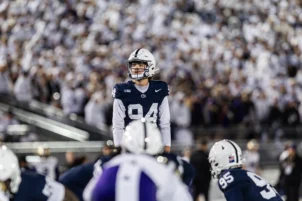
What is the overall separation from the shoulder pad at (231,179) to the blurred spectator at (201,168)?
7771mm

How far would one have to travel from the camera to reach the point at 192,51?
81.4 ft

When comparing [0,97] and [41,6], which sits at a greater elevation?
[41,6]

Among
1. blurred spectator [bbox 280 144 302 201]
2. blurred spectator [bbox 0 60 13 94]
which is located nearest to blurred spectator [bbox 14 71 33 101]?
blurred spectator [bbox 0 60 13 94]

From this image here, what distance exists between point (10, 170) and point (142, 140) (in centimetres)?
98

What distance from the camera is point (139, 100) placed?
30.0 ft

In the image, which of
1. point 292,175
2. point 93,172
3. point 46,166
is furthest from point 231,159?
point 292,175

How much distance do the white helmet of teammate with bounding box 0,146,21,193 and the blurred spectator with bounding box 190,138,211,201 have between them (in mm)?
9637

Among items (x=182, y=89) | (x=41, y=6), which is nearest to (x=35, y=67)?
(x=182, y=89)

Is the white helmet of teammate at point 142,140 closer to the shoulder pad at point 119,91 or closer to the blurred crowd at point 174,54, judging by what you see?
the shoulder pad at point 119,91

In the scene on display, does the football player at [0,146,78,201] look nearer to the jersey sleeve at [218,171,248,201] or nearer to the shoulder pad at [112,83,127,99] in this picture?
the jersey sleeve at [218,171,248,201]

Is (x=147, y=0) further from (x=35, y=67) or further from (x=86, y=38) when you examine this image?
(x=35, y=67)

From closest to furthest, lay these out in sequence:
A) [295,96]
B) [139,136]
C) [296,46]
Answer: [139,136]
[295,96]
[296,46]

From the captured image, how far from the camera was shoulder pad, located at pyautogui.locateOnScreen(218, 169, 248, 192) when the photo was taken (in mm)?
7699

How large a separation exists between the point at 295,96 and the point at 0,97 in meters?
8.06
